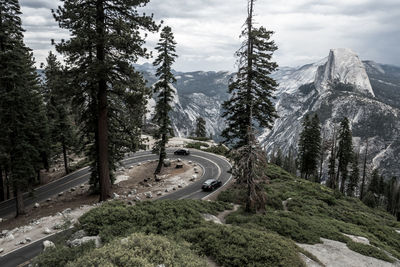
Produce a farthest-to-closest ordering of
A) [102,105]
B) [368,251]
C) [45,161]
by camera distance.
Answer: [45,161]
[102,105]
[368,251]

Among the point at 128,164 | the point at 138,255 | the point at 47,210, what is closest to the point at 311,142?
the point at 128,164

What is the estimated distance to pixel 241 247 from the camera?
8.06 metres

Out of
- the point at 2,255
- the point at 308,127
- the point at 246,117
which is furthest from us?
the point at 308,127

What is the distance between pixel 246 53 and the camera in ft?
59.6

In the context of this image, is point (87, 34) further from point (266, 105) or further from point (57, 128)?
point (57, 128)

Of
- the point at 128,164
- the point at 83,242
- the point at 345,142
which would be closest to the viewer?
the point at 83,242

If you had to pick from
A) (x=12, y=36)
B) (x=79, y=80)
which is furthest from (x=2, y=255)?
(x=12, y=36)

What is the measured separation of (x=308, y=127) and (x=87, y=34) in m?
43.1

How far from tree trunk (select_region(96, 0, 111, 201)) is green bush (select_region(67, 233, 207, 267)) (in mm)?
9728

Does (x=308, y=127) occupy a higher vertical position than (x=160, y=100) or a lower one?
lower

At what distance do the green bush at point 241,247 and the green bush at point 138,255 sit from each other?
1.59m

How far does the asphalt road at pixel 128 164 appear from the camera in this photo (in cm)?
1200

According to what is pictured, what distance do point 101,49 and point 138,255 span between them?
12.2m

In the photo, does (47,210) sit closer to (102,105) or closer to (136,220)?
(102,105)
